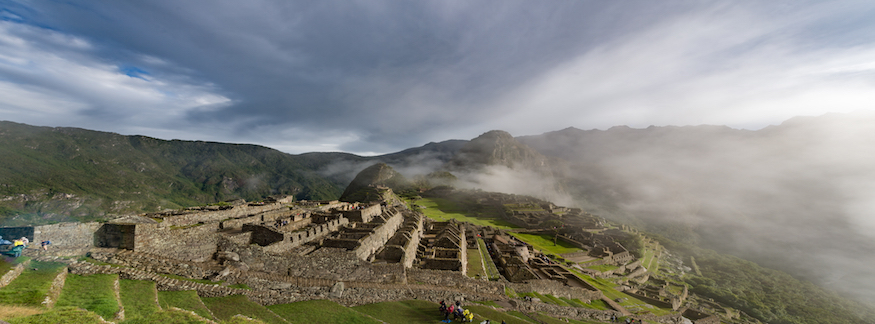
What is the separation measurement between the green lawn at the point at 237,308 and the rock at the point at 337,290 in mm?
4315

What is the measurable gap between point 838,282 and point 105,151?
35334 centimetres

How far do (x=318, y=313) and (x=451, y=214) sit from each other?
75.7m

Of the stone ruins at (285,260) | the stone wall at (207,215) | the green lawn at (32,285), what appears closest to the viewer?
the green lawn at (32,285)

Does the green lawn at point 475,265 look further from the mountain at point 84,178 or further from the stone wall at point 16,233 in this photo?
the mountain at point 84,178

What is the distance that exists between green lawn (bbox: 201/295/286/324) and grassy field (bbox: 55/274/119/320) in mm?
3518

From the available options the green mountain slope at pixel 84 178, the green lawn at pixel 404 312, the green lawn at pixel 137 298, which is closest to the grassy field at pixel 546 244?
the green lawn at pixel 404 312

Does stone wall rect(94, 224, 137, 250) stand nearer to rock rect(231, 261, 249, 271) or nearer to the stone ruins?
the stone ruins

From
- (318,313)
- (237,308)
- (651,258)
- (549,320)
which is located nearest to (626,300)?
(549,320)

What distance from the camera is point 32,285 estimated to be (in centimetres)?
1076

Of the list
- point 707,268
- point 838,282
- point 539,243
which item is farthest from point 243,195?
point 838,282

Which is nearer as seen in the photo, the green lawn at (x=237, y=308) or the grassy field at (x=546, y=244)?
the green lawn at (x=237, y=308)

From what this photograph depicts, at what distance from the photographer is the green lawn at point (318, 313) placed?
14.4 meters

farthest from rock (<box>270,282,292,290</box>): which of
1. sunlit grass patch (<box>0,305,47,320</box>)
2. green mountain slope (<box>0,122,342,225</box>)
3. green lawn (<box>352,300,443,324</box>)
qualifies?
green mountain slope (<box>0,122,342,225</box>)

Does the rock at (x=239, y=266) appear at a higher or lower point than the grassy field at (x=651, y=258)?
higher
